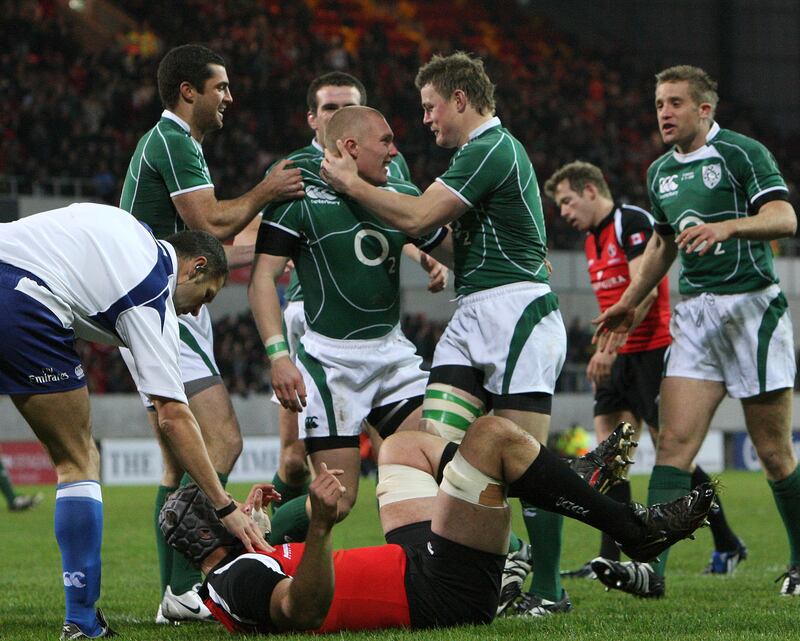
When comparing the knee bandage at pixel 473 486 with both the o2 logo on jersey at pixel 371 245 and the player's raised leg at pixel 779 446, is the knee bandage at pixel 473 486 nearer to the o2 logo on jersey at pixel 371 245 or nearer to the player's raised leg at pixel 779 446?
the o2 logo on jersey at pixel 371 245

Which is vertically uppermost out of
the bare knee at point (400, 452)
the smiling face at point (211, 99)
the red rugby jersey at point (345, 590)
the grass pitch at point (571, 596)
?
the smiling face at point (211, 99)

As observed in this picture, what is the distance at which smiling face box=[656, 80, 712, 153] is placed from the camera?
623 cm

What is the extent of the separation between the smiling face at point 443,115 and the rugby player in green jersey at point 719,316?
4.82ft

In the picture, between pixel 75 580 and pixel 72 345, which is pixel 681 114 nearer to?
pixel 72 345

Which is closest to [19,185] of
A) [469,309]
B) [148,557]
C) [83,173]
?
[83,173]

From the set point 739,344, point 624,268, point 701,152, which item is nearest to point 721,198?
point 701,152

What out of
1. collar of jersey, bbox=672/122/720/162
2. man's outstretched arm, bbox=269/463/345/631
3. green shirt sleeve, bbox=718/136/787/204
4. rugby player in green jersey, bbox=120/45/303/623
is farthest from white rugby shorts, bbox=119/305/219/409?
green shirt sleeve, bbox=718/136/787/204

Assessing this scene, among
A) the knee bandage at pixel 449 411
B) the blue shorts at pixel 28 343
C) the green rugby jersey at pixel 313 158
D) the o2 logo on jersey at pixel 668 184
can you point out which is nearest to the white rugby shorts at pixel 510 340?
the knee bandage at pixel 449 411

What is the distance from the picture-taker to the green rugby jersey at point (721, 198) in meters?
6.10

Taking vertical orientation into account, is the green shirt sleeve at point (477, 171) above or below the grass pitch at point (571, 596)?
above

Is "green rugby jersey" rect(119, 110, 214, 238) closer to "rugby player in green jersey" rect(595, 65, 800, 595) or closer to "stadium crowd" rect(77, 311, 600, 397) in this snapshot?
"rugby player in green jersey" rect(595, 65, 800, 595)

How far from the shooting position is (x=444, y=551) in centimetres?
422

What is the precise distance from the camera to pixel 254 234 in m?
6.34

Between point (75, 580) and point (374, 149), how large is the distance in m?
2.26
